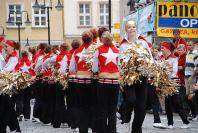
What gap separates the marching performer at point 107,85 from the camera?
10.6m

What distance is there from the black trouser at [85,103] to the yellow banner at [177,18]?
30.7ft

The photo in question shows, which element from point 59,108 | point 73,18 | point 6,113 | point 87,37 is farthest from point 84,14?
point 87,37

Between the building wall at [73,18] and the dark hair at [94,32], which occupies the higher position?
the building wall at [73,18]

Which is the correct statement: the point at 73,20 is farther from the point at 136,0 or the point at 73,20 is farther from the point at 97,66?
the point at 97,66

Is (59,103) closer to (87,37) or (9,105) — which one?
(9,105)

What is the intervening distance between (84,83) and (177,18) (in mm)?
9946

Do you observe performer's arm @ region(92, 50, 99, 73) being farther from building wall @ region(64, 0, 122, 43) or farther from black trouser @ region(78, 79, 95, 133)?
building wall @ region(64, 0, 122, 43)

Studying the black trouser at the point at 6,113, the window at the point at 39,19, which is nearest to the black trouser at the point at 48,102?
the black trouser at the point at 6,113

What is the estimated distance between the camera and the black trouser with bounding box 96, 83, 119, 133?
10555mm

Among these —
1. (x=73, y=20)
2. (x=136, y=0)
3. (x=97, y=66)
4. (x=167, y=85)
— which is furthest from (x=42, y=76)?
(x=73, y=20)

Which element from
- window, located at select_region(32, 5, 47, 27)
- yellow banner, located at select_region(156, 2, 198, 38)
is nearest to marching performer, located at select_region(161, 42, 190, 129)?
yellow banner, located at select_region(156, 2, 198, 38)

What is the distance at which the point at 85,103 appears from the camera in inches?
449

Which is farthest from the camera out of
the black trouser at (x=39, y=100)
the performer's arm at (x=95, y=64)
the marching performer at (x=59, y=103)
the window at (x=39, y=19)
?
the window at (x=39, y=19)

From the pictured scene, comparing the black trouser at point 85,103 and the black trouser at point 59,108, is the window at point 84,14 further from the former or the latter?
the black trouser at point 85,103
